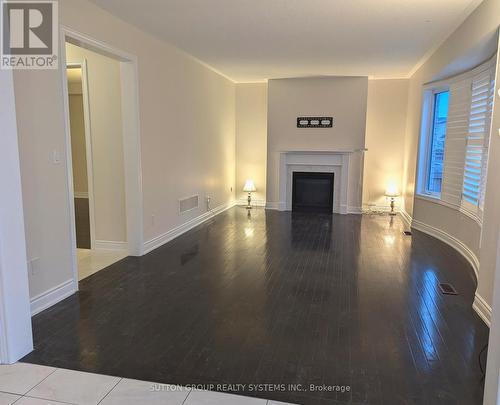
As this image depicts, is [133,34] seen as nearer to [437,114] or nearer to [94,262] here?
[94,262]

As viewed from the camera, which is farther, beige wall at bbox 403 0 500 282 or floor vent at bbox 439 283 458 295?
floor vent at bbox 439 283 458 295

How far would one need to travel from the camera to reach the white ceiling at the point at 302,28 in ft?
11.5

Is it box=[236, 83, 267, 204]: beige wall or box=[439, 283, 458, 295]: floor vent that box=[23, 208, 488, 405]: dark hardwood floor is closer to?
box=[439, 283, 458, 295]: floor vent

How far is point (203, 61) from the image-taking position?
606 centimetres

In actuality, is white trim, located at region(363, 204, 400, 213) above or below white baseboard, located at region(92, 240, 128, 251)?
above

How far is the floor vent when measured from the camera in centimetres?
357

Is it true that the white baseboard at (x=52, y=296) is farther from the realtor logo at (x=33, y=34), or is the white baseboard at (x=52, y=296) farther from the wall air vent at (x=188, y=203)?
the wall air vent at (x=188, y=203)

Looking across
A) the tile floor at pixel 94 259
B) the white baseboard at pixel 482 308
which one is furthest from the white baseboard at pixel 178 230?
the white baseboard at pixel 482 308

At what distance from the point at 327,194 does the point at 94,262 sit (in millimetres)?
4836

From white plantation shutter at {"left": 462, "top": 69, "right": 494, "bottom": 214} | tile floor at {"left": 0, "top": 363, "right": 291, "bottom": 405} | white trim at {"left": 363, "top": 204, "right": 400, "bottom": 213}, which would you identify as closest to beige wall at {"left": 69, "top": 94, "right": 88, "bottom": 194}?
white trim at {"left": 363, "top": 204, "right": 400, "bottom": 213}

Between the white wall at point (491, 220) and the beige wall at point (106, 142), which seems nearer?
the white wall at point (491, 220)

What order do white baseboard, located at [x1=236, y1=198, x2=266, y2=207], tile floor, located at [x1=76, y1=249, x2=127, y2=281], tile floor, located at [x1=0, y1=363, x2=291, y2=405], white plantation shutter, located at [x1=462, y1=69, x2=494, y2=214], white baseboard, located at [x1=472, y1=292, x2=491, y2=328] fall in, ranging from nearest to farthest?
tile floor, located at [x1=0, y1=363, x2=291, y2=405], white baseboard, located at [x1=472, y1=292, x2=491, y2=328], tile floor, located at [x1=76, y1=249, x2=127, y2=281], white plantation shutter, located at [x1=462, y1=69, x2=494, y2=214], white baseboard, located at [x1=236, y1=198, x2=266, y2=207]

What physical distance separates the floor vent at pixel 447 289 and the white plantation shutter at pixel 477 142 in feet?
3.56

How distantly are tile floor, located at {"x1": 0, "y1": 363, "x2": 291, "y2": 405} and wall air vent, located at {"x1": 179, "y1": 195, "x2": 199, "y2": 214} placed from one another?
3.57 meters
